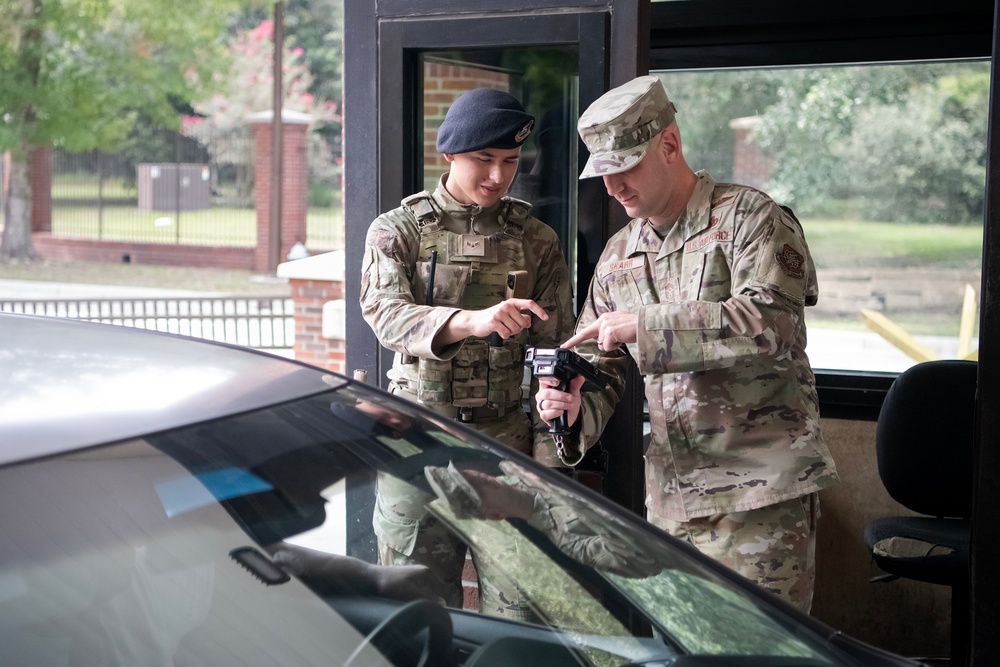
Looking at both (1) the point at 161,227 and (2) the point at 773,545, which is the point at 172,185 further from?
(2) the point at 773,545

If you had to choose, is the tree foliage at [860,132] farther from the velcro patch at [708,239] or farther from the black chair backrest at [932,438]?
the velcro patch at [708,239]

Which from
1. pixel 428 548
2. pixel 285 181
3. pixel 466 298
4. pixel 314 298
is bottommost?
pixel 314 298

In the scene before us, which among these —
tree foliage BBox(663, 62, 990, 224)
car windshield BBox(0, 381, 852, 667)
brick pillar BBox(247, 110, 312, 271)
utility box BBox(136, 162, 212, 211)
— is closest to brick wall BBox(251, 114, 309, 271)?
brick pillar BBox(247, 110, 312, 271)

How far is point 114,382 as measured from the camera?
5.49ft

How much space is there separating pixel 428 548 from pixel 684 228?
1.23m

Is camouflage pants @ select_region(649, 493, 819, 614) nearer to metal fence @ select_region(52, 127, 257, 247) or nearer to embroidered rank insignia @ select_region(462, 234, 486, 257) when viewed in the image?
embroidered rank insignia @ select_region(462, 234, 486, 257)

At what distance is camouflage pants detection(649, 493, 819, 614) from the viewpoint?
2518 mm

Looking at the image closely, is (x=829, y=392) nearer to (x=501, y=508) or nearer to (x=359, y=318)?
(x=359, y=318)

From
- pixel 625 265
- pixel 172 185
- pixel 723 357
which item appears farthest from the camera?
pixel 172 185

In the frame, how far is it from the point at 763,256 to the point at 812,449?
46 centimetres

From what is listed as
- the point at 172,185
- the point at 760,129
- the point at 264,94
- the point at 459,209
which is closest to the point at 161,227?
the point at 172,185

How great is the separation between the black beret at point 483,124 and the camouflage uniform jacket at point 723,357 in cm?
42

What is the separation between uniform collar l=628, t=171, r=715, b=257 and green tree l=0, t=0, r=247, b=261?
16456mm

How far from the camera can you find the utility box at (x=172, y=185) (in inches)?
871
